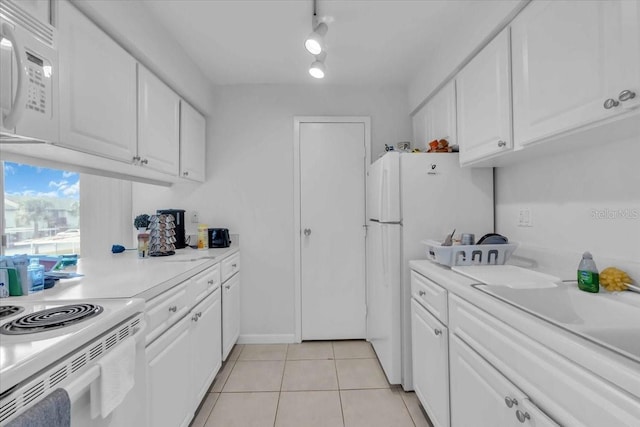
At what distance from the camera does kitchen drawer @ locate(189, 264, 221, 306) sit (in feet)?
5.80

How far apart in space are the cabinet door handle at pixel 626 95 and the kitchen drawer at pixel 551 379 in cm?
79

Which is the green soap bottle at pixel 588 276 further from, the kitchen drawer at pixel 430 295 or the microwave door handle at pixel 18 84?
the microwave door handle at pixel 18 84

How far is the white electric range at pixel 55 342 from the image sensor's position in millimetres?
634

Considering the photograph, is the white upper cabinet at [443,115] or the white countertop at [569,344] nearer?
the white countertop at [569,344]

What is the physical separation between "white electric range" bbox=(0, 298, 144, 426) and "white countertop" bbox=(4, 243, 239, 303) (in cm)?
10

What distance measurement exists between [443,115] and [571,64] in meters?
1.22

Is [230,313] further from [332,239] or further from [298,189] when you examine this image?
[298,189]

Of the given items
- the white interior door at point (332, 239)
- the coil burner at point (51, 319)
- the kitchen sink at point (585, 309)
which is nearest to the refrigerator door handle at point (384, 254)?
the white interior door at point (332, 239)

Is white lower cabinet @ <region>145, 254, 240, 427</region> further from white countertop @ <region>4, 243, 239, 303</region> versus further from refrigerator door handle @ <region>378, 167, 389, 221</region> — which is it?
refrigerator door handle @ <region>378, 167, 389, 221</region>

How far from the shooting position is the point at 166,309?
4.71ft

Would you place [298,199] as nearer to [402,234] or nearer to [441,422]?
[402,234]

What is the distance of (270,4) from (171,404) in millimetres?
2249

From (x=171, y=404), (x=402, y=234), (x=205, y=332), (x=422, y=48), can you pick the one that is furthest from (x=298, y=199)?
(x=171, y=404)

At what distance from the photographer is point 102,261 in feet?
6.48
